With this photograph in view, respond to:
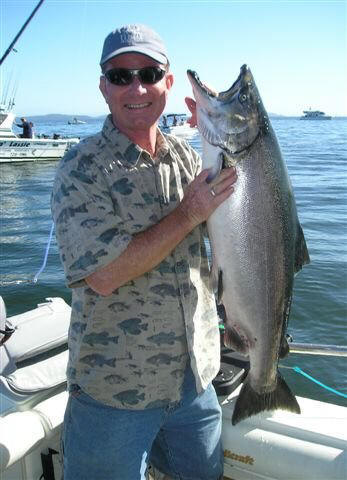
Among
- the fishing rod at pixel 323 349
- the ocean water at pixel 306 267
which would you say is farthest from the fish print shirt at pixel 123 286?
the ocean water at pixel 306 267

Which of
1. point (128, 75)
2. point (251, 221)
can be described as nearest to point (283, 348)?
point (251, 221)

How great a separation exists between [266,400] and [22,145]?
2800 centimetres

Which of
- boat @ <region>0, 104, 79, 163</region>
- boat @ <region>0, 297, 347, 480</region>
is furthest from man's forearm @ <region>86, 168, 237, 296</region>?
boat @ <region>0, 104, 79, 163</region>

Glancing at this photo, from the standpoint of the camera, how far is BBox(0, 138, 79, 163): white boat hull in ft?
91.9

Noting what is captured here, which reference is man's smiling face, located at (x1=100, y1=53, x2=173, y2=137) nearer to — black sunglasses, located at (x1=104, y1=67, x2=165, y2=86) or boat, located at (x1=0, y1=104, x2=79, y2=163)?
black sunglasses, located at (x1=104, y1=67, x2=165, y2=86)

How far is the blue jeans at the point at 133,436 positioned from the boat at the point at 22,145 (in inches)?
1073

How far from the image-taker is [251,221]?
7.94 feet

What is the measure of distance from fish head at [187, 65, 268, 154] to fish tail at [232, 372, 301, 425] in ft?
4.43

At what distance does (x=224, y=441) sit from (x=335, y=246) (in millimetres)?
9248

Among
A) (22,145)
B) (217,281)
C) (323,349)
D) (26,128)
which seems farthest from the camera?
(26,128)

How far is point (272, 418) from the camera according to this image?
3.10 metres

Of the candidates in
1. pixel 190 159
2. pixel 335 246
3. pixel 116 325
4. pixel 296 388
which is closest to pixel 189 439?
pixel 116 325

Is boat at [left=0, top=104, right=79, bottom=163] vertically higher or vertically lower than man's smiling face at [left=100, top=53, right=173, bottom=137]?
lower

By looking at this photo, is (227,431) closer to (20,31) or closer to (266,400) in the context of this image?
(266,400)
